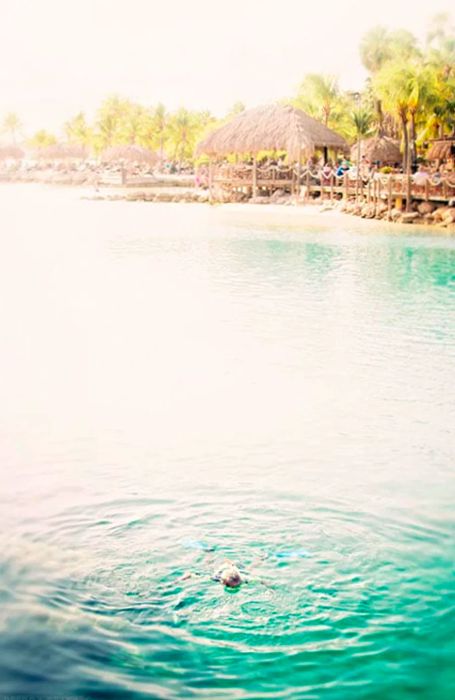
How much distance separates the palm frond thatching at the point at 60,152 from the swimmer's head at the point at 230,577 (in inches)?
2481

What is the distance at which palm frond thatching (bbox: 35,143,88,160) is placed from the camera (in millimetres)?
64875

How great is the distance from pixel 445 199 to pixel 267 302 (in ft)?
40.5

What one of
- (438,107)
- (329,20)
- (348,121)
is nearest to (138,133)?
(348,121)

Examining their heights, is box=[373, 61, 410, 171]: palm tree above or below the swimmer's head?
above

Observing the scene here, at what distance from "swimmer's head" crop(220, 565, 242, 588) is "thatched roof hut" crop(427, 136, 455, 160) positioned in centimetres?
2824

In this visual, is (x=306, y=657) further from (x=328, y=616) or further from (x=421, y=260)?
(x=421, y=260)

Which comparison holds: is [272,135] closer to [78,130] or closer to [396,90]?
[396,90]

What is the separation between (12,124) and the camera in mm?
91562

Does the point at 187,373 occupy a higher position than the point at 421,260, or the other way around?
the point at 421,260

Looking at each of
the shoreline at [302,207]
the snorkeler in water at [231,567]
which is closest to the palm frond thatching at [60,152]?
the shoreline at [302,207]

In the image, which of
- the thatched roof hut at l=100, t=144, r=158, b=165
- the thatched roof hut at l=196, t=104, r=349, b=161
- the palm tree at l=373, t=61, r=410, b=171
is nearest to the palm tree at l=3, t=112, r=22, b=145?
the thatched roof hut at l=100, t=144, r=158, b=165

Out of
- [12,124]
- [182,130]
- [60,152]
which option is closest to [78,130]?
[60,152]

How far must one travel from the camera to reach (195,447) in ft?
22.8

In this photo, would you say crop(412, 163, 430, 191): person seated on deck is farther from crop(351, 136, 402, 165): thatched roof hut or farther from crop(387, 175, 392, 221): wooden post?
crop(351, 136, 402, 165): thatched roof hut
